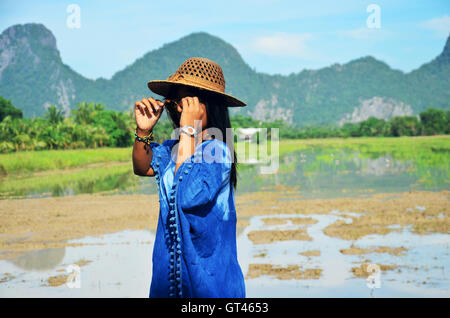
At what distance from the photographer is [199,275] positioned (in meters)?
1.45

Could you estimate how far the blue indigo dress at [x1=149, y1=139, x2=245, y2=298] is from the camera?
4.72 feet

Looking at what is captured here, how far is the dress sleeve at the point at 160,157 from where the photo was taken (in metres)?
1.62

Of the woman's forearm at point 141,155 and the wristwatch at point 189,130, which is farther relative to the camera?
the woman's forearm at point 141,155

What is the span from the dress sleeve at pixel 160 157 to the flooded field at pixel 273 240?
270 centimetres

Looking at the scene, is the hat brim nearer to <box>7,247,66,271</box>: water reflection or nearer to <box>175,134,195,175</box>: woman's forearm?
<box>175,134,195,175</box>: woman's forearm

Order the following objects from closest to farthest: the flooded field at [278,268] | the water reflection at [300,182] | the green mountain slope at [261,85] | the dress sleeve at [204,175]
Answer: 1. the dress sleeve at [204,175]
2. the flooded field at [278,268]
3. the water reflection at [300,182]
4. the green mountain slope at [261,85]

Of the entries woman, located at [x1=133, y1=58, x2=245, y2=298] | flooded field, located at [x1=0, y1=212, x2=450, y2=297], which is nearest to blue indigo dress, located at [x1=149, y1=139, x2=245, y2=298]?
woman, located at [x1=133, y1=58, x2=245, y2=298]

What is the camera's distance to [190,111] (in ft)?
4.92

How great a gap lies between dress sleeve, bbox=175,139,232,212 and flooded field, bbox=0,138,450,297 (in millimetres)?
2840

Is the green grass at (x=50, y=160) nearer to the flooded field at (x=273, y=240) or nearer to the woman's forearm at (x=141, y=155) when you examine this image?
the flooded field at (x=273, y=240)

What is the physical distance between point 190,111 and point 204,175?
0.21 meters

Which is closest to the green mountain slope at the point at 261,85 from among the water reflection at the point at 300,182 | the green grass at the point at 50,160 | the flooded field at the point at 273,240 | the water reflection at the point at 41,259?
the green grass at the point at 50,160

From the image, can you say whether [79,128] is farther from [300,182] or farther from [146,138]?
[146,138]

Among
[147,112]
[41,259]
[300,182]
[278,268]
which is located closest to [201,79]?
[147,112]
